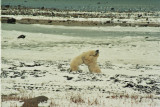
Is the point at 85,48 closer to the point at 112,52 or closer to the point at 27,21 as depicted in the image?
the point at 112,52

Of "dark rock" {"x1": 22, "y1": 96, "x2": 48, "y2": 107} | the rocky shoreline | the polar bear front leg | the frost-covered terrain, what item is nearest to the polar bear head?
the polar bear front leg

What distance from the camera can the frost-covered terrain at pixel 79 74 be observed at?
31.3ft

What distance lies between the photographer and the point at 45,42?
25922mm

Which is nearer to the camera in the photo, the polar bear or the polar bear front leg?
the polar bear

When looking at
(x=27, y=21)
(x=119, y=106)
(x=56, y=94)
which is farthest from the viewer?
(x=27, y=21)

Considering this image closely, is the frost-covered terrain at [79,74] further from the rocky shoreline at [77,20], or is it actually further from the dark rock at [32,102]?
the rocky shoreline at [77,20]

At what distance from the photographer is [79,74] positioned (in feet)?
46.6

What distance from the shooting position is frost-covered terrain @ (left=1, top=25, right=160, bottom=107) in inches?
375

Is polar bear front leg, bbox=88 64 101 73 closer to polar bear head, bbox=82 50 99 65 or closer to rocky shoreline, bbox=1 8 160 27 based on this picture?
polar bear head, bbox=82 50 99 65

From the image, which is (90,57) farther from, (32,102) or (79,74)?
(32,102)

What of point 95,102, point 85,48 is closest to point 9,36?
point 85,48

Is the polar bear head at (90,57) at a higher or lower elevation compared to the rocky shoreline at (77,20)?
higher

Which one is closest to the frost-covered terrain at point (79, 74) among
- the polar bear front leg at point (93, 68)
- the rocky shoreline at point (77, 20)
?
the polar bear front leg at point (93, 68)

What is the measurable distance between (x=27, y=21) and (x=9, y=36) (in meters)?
15.5
